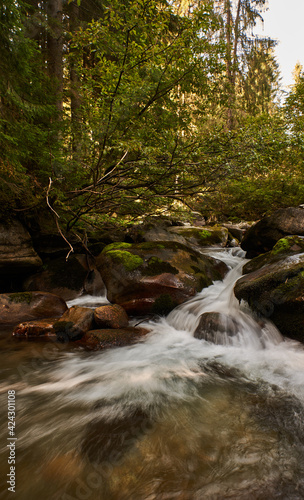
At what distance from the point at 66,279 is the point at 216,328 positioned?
456 centimetres

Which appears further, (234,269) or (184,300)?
(234,269)

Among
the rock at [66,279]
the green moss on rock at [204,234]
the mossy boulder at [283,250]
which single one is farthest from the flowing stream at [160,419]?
the green moss on rock at [204,234]

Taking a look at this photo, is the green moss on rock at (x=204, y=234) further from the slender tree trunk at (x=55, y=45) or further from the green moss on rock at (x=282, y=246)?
the slender tree trunk at (x=55, y=45)

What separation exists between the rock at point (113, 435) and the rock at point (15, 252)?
464 centimetres

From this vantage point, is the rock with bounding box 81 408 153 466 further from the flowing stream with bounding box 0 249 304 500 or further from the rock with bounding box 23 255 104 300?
the rock with bounding box 23 255 104 300

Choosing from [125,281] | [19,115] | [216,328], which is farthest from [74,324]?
[19,115]

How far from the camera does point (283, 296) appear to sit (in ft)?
12.1

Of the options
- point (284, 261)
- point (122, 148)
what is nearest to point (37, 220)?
point (122, 148)

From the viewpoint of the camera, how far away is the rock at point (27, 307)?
187 inches

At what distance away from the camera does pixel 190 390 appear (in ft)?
8.93

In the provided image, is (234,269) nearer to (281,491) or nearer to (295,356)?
(295,356)

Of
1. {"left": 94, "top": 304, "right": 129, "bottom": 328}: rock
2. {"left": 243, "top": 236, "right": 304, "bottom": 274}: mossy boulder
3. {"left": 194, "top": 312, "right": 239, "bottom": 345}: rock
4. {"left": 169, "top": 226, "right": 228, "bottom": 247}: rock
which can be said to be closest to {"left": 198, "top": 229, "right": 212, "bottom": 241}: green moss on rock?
{"left": 169, "top": 226, "right": 228, "bottom": 247}: rock

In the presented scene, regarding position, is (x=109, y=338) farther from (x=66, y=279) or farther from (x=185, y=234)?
(x=185, y=234)

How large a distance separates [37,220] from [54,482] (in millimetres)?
6254
